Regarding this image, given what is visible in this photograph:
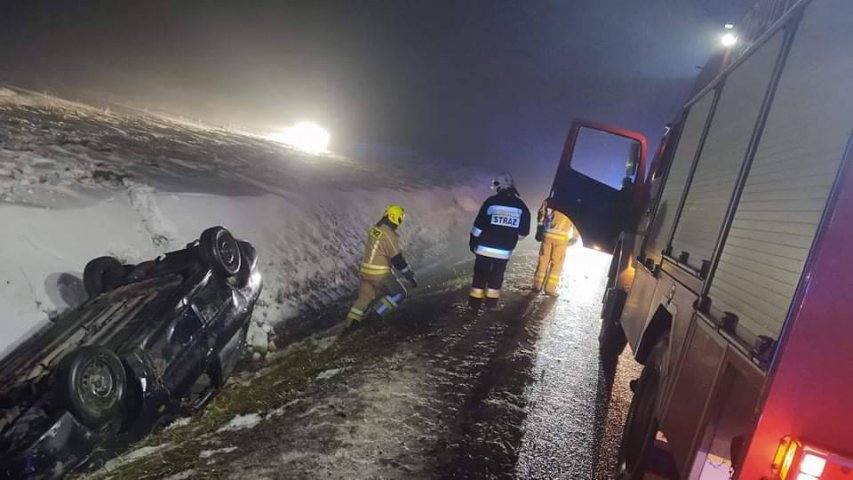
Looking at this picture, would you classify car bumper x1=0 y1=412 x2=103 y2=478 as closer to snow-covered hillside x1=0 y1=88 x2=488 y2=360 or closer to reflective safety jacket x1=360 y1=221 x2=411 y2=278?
snow-covered hillside x1=0 y1=88 x2=488 y2=360

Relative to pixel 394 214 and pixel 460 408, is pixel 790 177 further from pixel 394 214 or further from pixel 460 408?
pixel 394 214

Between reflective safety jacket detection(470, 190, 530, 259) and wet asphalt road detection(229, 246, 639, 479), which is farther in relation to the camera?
reflective safety jacket detection(470, 190, 530, 259)

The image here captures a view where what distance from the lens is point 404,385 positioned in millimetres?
4652

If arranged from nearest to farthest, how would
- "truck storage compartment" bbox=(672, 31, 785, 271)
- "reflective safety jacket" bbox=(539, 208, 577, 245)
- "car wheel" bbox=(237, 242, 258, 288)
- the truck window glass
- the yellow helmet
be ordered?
"truck storage compartment" bbox=(672, 31, 785, 271) < "car wheel" bbox=(237, 242, 258, 288) < the yellow helmet < the truck window glass < "reflective safety jacket" bbox=(539, 208, 577, 245)

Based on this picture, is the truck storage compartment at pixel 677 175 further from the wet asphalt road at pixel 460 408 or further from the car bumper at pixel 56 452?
the car bumper at pixel 56 452

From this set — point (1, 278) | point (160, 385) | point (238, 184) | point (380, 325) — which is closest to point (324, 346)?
point (380, 325)

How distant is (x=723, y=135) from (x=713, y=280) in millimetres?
1348

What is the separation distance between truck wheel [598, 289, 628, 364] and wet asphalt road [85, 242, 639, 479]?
0.61 ft

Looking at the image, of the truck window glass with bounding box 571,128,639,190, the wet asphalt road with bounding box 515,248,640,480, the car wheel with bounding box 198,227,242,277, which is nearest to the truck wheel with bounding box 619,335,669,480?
the wet asphalt road with bounding box 515,248,640,480

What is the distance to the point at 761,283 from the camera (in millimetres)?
2248

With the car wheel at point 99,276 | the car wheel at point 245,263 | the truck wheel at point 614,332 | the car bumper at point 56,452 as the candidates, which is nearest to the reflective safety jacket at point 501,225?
the truck wheel at point 614,332

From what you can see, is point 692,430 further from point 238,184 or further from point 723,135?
point 238,184

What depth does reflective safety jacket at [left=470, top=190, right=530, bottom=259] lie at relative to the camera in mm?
7105

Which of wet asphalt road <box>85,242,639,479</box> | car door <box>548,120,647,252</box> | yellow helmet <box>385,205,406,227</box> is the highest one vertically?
car door <box>548,120,647,252</box>
